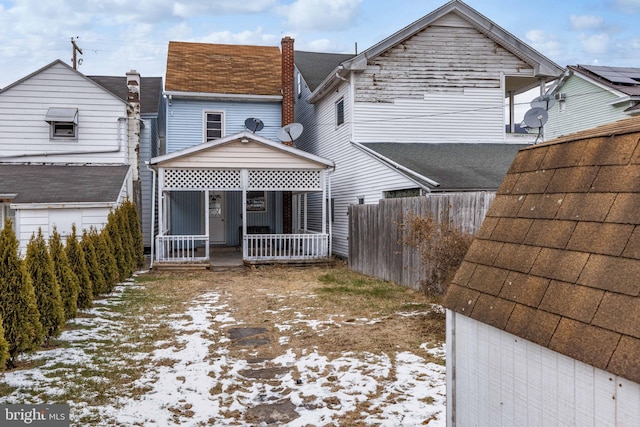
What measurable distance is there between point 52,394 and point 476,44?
48.4 feet

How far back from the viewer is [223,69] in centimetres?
2044

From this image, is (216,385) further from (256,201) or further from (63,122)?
(256,201)

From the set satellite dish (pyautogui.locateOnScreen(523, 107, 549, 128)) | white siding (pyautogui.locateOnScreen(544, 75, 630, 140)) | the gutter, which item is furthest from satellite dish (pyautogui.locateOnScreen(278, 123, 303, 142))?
white siding (pyautogui.locateOnScreen(544, 75, 630, 140))

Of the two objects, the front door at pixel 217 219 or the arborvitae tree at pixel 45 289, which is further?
the front door at pixel 217 219

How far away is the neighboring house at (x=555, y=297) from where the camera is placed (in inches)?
76.7

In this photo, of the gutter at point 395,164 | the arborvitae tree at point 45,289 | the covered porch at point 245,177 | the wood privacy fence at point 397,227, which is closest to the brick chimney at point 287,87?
the covered porch at point 245,177

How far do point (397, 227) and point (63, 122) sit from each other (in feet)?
37.5

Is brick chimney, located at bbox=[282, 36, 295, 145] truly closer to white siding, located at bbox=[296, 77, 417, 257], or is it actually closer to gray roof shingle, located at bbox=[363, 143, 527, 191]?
white siding, located at bbox=[296, 77, 417, 257]

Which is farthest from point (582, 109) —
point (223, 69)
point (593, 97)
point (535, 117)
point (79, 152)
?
point (79, 152)

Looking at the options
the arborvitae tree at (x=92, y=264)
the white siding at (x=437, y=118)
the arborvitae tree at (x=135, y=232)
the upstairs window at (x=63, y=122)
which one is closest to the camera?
the arborvitae tree at (x=92, y=264)

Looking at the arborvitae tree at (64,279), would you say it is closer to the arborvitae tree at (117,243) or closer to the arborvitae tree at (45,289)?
the arborvitae tree at (45,289)

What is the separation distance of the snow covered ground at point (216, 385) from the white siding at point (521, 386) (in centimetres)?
145

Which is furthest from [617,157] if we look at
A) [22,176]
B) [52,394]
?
[22,176]

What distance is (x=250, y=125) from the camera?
16703mm
